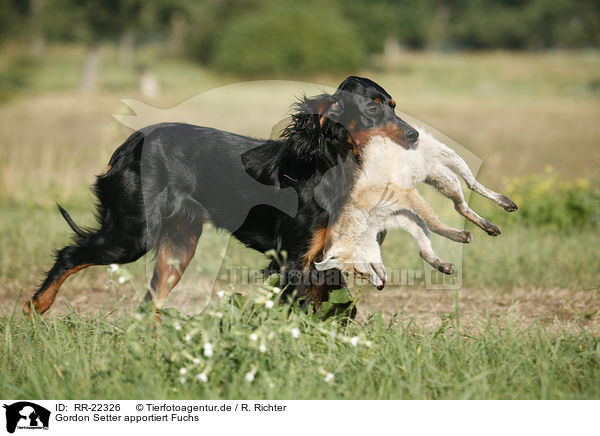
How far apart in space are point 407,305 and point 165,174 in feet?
6.34

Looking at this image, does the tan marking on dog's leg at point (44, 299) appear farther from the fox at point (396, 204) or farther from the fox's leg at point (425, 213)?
the fox's leg at point (425, 213)

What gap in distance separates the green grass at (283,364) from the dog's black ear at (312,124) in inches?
32.3

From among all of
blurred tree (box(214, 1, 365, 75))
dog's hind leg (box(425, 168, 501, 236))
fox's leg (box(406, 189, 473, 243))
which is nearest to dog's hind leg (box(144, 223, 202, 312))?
fox's leg (box(406, 189, 473, 243))

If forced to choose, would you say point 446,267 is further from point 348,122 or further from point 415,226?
point 348,122

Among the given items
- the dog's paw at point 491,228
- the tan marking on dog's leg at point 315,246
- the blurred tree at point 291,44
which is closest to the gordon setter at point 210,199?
the tan marking on dog's leg at point 315,246

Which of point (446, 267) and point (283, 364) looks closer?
point (283, 364)

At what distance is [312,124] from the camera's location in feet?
9.37

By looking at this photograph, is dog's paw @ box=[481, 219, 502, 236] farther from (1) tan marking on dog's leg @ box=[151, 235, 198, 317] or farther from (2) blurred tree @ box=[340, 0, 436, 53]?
(2) blurred tree @ box=[340, 0, 436, 53]

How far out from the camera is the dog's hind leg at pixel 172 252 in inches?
132

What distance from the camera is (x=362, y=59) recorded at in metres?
28.6

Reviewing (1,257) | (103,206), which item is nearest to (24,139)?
(1,257)
